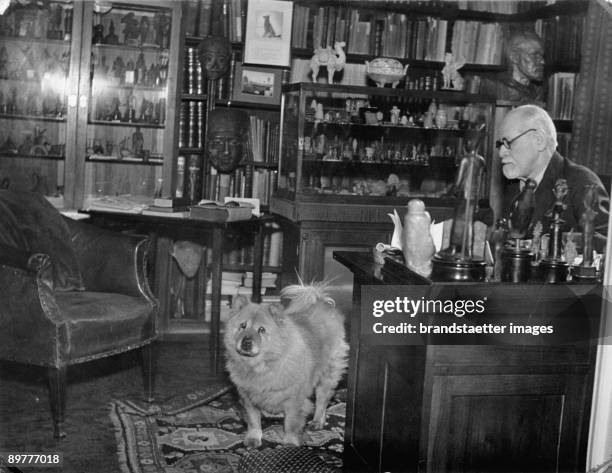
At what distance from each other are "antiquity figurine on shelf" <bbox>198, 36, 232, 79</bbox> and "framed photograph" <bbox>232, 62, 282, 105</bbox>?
177 mm

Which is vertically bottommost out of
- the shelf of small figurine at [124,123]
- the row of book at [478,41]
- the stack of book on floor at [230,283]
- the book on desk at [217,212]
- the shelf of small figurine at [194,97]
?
the stack of book on floor at [230,283]

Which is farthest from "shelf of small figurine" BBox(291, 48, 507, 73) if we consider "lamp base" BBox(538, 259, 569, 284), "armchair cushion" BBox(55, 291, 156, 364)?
"lamp base" BBox(538, 259, 569, 284)

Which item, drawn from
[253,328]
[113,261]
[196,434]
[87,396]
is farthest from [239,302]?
[87,396]

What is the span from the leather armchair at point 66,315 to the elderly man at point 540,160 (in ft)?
5.59

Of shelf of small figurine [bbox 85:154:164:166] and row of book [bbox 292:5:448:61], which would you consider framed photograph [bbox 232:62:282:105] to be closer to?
row of book [bbox 292:5:448:61]

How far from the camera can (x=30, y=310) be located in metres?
3.16

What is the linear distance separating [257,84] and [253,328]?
2.37 meters

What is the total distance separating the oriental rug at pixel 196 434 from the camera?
291cm

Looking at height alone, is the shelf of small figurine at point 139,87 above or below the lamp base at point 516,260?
above

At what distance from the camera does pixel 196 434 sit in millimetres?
3227

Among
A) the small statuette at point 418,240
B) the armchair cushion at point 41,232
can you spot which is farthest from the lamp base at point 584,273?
the armchair cushion at point 41,232

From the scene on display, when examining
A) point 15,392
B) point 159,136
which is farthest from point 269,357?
point 159,136

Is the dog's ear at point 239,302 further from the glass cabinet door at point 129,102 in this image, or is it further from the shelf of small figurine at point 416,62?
the shelf of small figurine at point 416,62

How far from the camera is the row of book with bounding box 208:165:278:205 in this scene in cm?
508
